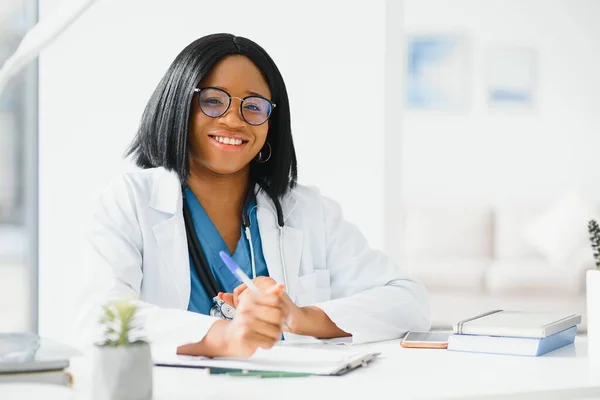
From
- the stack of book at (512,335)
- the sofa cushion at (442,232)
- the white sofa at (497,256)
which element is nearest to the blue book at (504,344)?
the stack of book at (512,335)

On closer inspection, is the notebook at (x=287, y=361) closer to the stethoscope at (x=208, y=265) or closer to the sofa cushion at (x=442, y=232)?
the stethoscope at (x=208, y=265)

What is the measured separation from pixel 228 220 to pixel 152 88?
994 millimetres

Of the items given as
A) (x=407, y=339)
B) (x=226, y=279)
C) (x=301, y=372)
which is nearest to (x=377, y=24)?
(x=226, y=279)

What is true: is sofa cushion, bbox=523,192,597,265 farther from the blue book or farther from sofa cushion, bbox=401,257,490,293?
the blue book

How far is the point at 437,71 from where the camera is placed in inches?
266

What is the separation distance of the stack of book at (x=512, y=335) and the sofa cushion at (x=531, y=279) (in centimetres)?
402

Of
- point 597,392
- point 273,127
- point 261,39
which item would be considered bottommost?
point 597,392

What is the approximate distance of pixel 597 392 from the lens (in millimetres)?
1259

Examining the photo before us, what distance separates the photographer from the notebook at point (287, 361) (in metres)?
1.29

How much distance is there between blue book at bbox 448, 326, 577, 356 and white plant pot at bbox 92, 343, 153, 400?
67 centimetres

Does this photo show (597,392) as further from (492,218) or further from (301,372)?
(492,218)

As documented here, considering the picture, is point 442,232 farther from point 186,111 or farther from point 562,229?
point 186,111

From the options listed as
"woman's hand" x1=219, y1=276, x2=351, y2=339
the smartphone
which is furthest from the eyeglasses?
the smartphone

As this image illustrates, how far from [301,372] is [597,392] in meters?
0.45
